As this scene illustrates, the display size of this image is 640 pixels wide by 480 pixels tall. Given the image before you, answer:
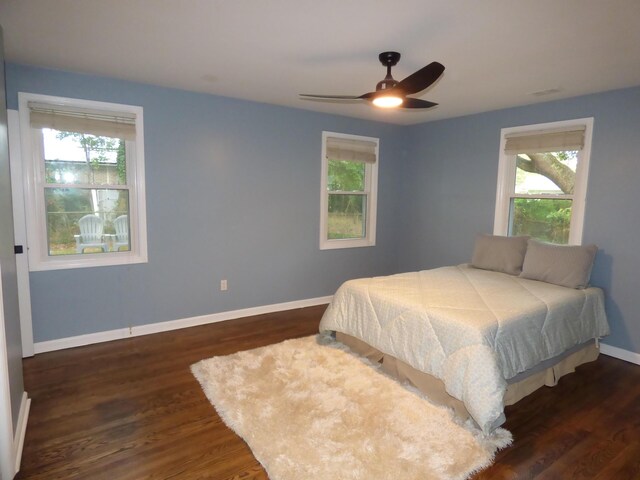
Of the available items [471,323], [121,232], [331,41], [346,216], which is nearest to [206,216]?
[121,232]

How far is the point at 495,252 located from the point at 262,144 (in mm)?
2772

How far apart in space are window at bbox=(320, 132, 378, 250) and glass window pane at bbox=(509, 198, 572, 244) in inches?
69.7

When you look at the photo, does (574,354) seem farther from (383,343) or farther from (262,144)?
(262,144)

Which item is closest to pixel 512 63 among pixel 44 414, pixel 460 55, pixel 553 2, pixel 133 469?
pixel 460 55

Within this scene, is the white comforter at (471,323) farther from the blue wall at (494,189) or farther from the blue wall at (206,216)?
the blue wall at (206,216)

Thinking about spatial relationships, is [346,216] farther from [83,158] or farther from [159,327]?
[83,158]

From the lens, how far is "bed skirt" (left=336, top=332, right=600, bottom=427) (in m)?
2.50

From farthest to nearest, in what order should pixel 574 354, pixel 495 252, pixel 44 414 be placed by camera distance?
1. pixel 495 252
2. pixel 574 354
3. pixel 44 414

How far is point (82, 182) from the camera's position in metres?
3.35

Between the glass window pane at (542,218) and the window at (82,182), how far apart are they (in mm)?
3996

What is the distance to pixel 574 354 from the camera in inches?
121

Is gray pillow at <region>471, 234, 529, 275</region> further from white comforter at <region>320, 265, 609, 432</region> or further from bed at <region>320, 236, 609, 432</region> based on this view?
white comforter at <region>320, 265, 609, 432</region>

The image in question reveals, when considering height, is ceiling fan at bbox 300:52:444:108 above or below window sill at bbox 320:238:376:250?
above

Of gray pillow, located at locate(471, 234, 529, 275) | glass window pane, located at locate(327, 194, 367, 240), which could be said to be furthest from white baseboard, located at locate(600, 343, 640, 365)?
glass window pane, located at locate(327, 194, 367, 240)
